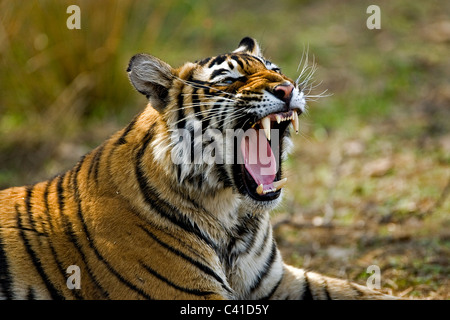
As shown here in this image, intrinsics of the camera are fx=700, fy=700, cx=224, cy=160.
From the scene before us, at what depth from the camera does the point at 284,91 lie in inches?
117

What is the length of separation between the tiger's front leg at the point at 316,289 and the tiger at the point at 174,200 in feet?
0.89

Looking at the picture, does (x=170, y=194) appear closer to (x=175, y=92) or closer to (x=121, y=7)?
(x=175, y=92)

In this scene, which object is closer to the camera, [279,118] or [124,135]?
[279,118]

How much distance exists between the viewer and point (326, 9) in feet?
30.0

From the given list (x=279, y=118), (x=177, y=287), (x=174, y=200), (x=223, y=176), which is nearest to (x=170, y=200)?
(x=174, y=200)

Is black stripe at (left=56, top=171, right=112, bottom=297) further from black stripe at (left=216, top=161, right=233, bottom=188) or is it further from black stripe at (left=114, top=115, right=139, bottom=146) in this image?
black stripe at (left=216, top=161, right=233, bottom=188)

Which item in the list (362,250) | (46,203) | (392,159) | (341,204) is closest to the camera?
(46,203)

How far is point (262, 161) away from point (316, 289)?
0.77 meters

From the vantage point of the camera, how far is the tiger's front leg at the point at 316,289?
3455 millimetres

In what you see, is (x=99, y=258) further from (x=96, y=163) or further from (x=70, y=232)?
(x=96, y=163)

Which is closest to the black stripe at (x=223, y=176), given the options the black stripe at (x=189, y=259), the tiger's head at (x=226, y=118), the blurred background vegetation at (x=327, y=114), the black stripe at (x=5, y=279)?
the tiger's head at (x=226, y=118)

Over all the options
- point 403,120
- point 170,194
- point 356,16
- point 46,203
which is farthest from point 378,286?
point 356,16

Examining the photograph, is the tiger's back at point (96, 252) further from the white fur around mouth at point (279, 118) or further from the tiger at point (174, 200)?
the white fur around mouth at point (279, 118)

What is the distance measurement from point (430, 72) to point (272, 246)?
4403 millimetres
